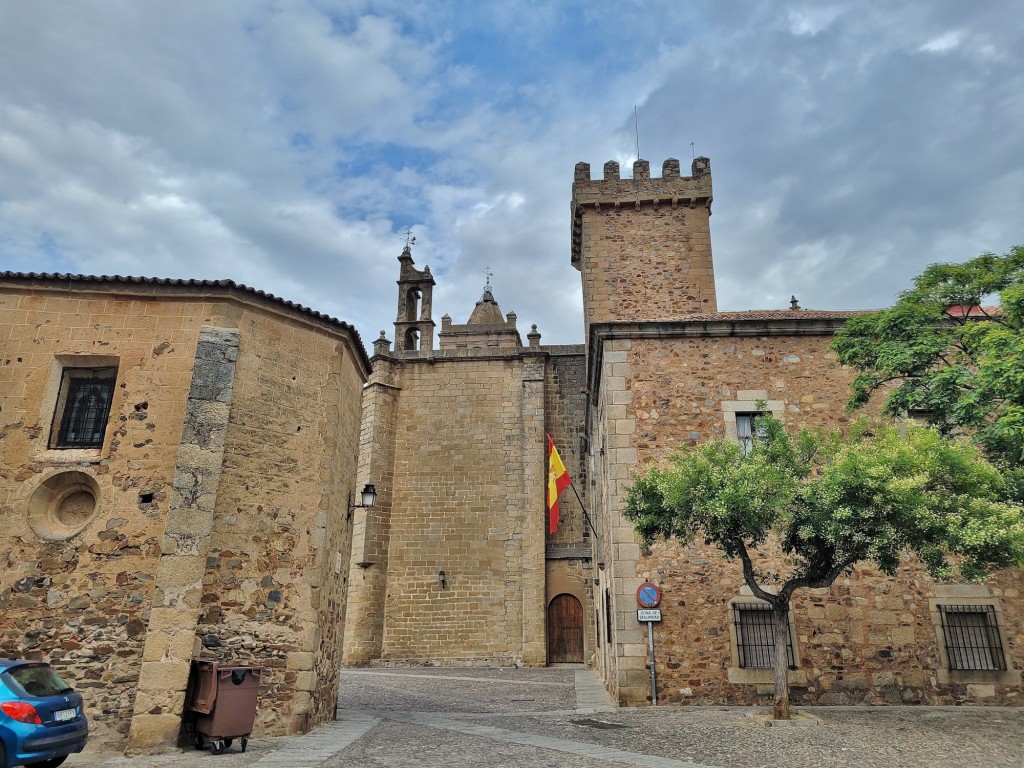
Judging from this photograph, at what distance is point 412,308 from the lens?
27.0 m

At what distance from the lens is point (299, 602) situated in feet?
29.1

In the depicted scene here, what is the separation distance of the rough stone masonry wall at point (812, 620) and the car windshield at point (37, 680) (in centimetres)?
824

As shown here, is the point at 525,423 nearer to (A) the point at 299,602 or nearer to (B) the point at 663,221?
(B) the point at 663,221

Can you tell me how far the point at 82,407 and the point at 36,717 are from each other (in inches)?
172

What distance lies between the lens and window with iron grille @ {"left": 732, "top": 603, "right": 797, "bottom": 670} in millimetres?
11281

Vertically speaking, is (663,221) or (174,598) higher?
(663,221)

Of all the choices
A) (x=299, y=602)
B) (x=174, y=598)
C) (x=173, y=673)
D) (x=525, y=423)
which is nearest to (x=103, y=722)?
(x=173, y=673)

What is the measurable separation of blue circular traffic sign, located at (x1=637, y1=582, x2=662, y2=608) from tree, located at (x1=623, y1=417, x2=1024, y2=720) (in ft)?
5.86

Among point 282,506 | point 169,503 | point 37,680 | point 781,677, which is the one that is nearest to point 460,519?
point 282,506

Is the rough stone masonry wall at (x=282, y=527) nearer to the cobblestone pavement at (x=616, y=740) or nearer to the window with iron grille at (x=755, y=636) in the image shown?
the cobblestone pavement at (x=616, y=740)

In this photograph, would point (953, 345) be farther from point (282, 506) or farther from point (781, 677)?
point (282, 506)

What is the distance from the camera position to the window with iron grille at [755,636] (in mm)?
11281

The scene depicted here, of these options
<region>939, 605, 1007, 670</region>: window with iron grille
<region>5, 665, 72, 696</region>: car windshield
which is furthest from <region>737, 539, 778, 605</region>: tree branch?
<region>5, 665, 72, 696</region>: car windshield

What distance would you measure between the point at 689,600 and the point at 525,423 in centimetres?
1276
